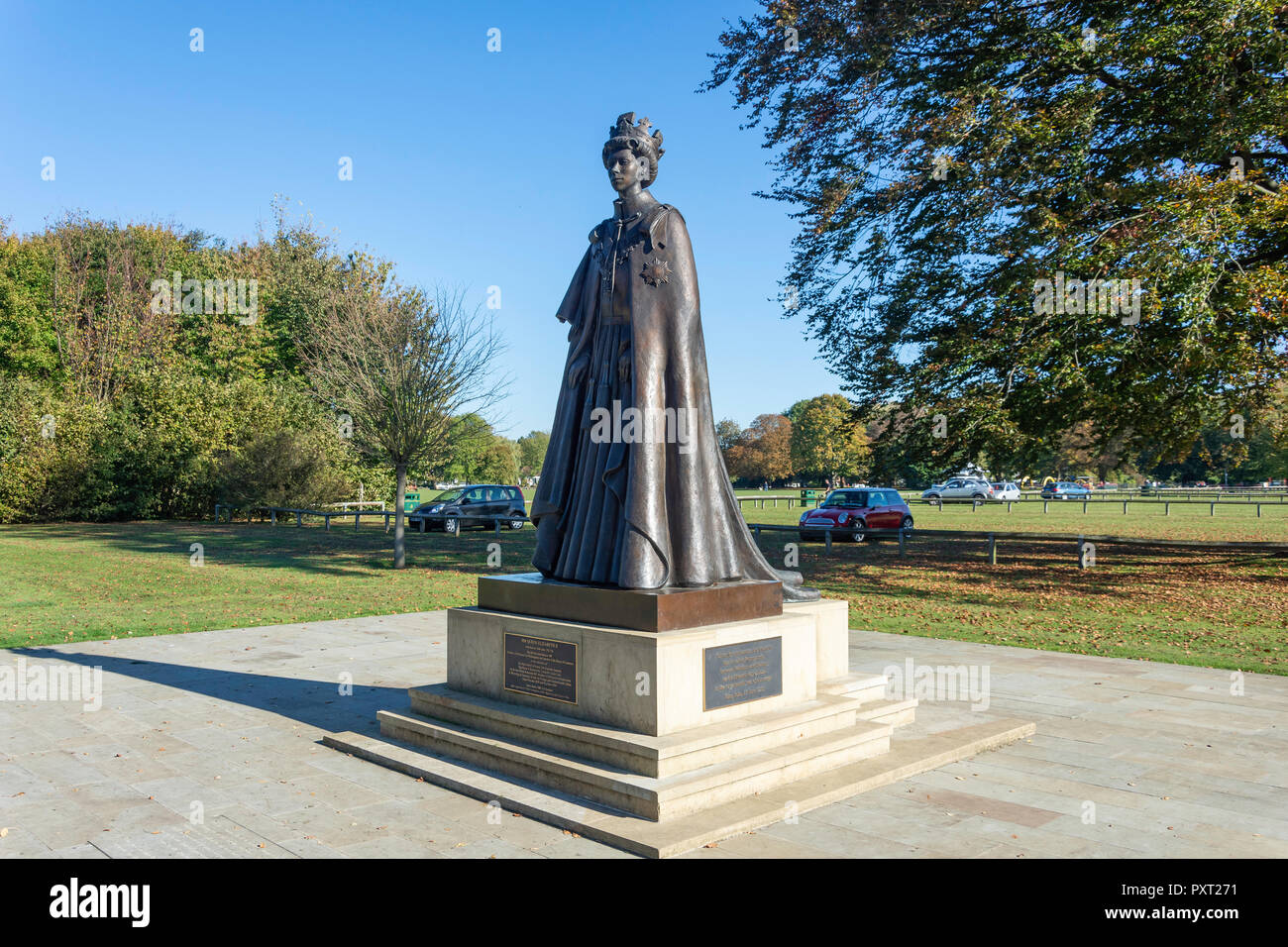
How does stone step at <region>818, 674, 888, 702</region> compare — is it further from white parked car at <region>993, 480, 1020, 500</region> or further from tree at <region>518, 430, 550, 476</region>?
tree at <region>518, 430, 550, 476</region>

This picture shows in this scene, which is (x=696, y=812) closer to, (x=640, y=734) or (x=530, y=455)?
(x=640, y=734)

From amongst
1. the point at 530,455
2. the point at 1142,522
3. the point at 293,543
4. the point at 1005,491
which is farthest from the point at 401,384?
the point at 530,455

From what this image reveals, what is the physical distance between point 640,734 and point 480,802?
3.48 ft

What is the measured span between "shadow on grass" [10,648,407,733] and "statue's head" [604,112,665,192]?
181 inches

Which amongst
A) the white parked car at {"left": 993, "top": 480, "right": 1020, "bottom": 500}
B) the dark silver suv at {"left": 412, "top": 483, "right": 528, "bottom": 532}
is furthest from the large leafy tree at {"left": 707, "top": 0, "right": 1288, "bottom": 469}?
the white parked car at {"left": 993, "top": 480, "right": 1020, "bottom": 500}

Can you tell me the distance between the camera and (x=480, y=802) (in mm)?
5430

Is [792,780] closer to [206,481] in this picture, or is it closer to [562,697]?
[562,697]

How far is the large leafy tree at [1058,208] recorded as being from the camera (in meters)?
13.9

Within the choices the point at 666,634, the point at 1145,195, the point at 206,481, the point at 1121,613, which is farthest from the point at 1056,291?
the point at 206,481

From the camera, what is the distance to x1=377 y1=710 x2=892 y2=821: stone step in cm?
498

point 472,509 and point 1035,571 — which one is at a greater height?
point 472,509

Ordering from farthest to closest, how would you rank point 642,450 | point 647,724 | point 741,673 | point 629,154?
point 629,154
point 642,450
point 741,673
point 647,724

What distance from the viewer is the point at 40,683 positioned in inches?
345
